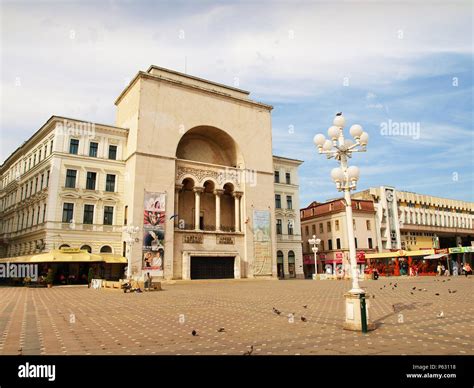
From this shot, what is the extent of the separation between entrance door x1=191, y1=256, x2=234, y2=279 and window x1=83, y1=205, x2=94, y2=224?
1105 cm

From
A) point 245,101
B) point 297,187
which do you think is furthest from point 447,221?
point 245,101

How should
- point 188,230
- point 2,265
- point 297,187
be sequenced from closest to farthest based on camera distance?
point 2,265, point 188,230, point 297,187

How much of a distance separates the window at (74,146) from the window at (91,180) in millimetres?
2607

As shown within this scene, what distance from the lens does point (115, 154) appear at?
3816 centimetres

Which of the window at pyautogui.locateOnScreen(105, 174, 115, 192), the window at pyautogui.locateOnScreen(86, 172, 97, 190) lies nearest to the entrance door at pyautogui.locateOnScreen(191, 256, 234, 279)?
the window at pyautogui.locateOnScreen(105, 174, 115, 192)

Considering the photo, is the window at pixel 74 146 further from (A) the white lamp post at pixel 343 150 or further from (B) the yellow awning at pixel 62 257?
(A) the white lamp post at pixel 343 150

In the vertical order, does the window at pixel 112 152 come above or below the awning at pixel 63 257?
above

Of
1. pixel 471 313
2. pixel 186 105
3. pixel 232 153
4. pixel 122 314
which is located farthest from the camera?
pixel 232 153

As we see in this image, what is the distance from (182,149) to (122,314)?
31964 mm

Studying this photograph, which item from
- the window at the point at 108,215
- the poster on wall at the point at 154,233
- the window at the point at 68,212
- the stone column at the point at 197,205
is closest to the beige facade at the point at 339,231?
the stone column at the point at 197,205

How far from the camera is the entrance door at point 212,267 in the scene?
3766 centimetres

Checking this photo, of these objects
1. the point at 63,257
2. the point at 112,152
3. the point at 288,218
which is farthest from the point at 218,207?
the point at 63,257

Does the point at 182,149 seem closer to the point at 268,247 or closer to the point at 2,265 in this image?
the point at 268,247

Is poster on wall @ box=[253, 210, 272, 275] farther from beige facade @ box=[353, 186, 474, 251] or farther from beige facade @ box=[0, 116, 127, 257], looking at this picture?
beige facade @ box=[353, 186, 474, 251]
